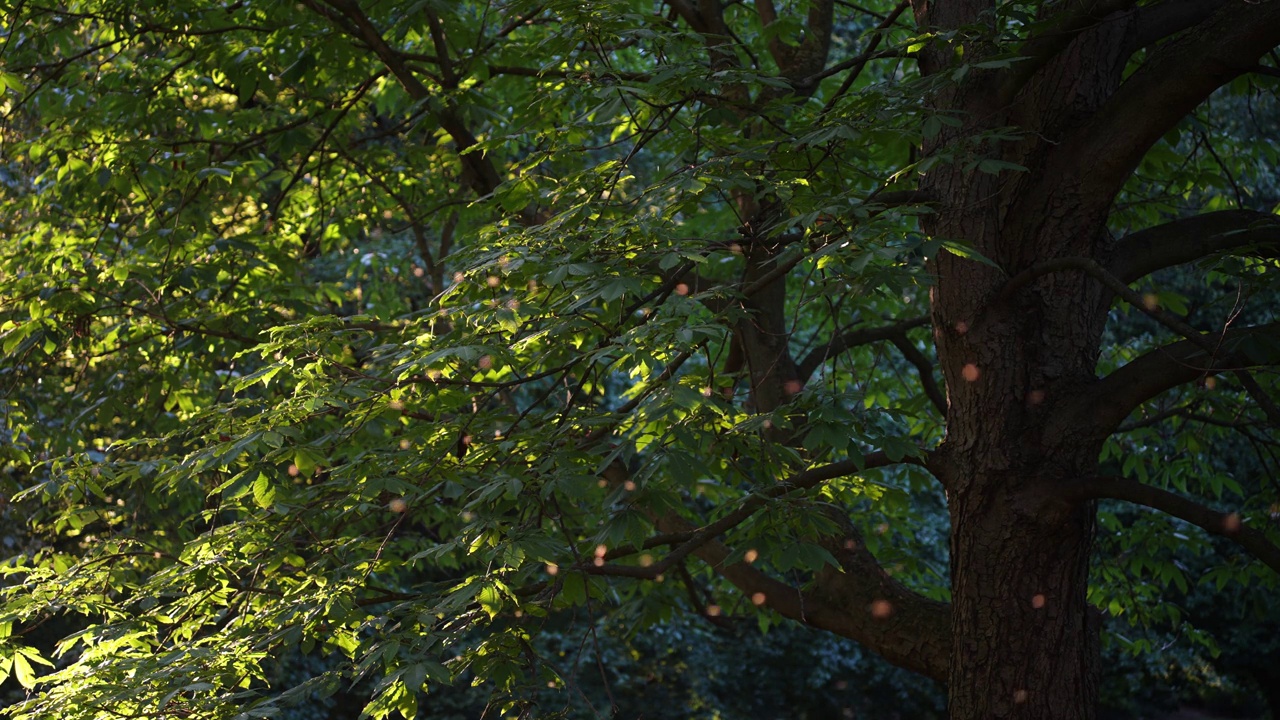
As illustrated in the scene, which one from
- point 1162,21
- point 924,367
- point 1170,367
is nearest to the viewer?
point 1170,367

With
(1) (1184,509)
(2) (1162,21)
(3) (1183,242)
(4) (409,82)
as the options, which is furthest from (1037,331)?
(4) (409,82)

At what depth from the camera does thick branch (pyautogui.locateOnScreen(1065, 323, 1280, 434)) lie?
324cm

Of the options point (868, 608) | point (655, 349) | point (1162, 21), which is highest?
point (1162, 21)

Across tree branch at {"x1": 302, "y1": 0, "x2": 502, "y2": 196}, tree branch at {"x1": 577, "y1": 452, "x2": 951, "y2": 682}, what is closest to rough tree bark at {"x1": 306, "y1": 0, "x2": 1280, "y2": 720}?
tree branch at {"x1": 577, "y1": 452, "x2": 951, "y2": 682}

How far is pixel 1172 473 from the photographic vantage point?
5.89m

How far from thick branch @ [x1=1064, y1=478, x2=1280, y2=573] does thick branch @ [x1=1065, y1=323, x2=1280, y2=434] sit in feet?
0.82

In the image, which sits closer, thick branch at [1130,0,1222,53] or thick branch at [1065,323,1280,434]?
thick branch at [1065,323,1280,434]

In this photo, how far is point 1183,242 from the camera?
382cm

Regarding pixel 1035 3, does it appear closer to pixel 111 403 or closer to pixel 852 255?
pixel 852 255

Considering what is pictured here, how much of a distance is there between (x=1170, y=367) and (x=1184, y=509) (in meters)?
0.46

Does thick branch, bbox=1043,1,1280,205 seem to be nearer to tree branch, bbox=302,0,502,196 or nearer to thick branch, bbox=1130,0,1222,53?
thick branch, bbox=1130,0,1222,53

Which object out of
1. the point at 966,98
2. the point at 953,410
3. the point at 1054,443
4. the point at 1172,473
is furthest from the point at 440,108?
the point at 1172,473

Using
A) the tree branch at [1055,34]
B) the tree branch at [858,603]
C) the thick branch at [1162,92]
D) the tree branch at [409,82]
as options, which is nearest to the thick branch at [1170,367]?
the thick branch at [1162,92]

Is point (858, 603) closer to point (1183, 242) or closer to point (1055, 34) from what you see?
point (1183, 242)
